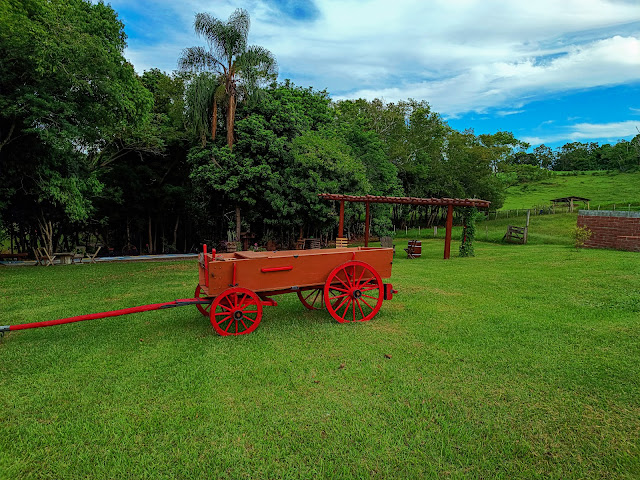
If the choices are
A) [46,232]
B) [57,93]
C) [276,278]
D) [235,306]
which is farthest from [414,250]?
[46,232]

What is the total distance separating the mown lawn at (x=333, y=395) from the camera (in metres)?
2.57

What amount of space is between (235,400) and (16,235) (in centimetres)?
2174

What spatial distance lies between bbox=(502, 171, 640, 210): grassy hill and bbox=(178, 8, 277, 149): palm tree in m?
33.7

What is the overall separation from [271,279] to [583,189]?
164ft

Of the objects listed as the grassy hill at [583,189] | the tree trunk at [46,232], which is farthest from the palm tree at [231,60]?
the grassy hill at [583,189]

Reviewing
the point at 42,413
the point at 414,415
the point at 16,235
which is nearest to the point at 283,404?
the point at 414,415

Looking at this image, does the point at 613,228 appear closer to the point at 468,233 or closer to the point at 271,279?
the point at 468,233

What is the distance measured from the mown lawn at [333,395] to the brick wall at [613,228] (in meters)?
8.94

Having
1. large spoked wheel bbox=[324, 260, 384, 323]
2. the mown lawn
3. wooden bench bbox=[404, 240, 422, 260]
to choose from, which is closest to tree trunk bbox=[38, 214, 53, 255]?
the mown lawn

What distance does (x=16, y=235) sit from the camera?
19.0 m

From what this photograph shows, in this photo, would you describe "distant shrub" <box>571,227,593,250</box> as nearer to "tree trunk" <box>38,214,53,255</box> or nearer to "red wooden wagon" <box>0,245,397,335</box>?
"red wooden wagon" <box>0,245,397,335</box>

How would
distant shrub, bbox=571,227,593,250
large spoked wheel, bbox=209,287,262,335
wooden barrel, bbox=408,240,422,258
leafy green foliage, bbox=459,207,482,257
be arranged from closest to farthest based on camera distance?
large spoked wheel, bbox=209,287,262,335, distant shrub, bbox=571,227,593,250, leafy green foliage, bbox=459,207,482,257, wooden barrel, bbox=408,240,422,258

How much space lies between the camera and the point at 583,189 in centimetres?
4325

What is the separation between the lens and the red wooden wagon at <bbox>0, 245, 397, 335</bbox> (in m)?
4.94
